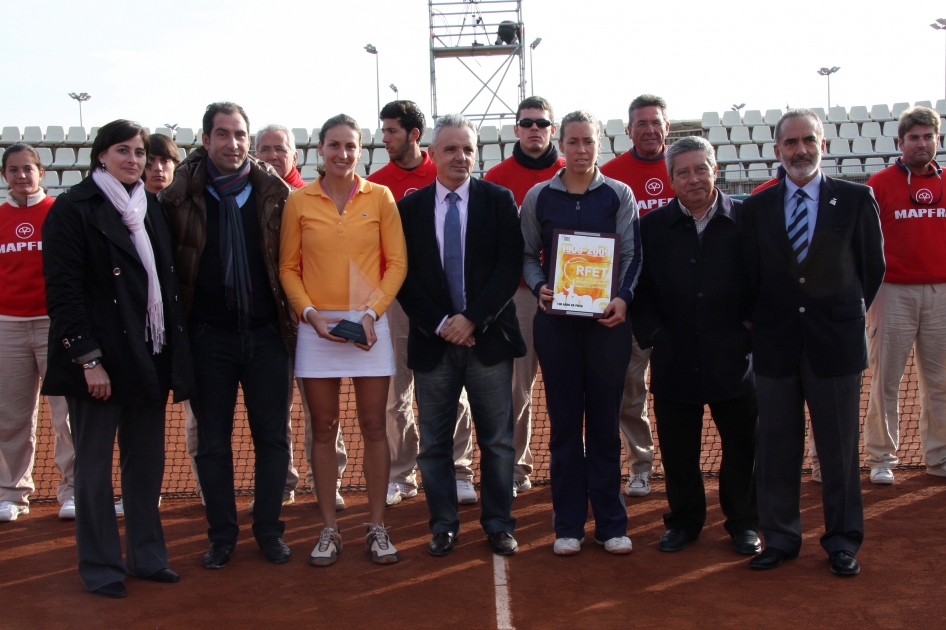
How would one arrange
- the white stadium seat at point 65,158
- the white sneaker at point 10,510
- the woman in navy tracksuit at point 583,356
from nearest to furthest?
1. the woman in navy tracksuit at point 583,356
2. the white sneaker at point 10,510
3. the white stadium seat at point 65,158

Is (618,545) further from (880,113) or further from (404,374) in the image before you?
(880,113)

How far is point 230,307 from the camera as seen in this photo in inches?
175

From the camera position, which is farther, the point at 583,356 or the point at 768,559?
the point at 583,356

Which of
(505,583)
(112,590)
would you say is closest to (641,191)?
(505,583)

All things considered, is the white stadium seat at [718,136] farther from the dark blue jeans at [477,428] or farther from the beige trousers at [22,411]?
the beige trousers at [22,411]

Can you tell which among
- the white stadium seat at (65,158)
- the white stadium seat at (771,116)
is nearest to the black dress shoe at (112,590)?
the white stadium seat at (65,158)

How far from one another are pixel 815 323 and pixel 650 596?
1.56 meters

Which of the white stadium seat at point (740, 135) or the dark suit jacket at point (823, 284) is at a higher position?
the white stadium seat at point (740, 135)

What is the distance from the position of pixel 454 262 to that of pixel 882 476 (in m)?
3.44

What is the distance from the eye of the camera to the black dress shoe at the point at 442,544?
15.1ft

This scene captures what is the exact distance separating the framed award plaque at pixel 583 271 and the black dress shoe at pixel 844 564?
1681mm

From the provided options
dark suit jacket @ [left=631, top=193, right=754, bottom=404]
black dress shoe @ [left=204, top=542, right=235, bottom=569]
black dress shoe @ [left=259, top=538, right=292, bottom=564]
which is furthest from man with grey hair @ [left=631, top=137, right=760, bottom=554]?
black dress shoe @ [left=204, top=542, right=235, bottom=569]

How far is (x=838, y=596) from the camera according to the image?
12.9 feet

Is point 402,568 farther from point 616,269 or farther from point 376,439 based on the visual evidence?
point 616,269
